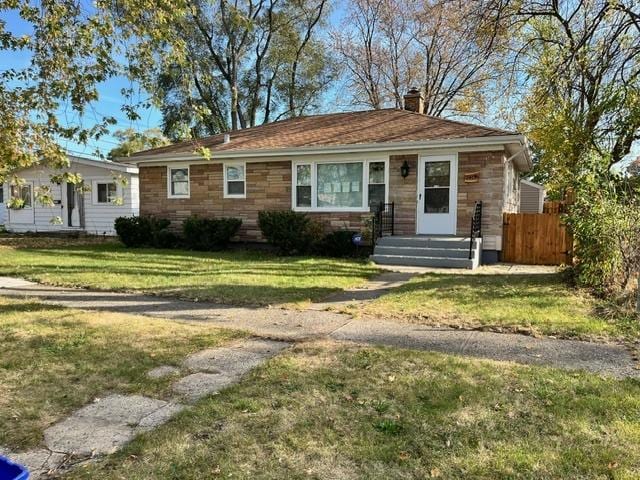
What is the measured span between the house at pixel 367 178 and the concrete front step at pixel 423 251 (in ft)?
0.08

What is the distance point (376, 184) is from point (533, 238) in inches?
167

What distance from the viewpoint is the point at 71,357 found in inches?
168

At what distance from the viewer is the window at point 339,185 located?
496 inches

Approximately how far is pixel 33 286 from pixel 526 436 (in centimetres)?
808

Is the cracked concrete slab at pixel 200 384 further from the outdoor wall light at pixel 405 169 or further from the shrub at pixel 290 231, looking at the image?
the outdoor wall light at pixel 405 169

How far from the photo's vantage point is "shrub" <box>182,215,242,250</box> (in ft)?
44.4

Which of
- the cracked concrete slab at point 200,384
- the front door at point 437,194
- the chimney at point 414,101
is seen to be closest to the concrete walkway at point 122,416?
the cracked concrete slab at point 200,384

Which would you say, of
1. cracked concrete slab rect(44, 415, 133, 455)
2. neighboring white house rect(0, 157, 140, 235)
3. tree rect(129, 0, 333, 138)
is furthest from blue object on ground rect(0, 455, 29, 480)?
tree rect(129, 0, 333, 138)

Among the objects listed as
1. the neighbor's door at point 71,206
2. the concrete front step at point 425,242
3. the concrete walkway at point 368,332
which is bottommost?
the concrete walkway at point 368,332

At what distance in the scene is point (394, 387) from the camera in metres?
3.56

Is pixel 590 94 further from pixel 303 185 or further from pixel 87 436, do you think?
pixel 87 436

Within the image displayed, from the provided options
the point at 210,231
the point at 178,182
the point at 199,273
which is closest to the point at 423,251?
the point at 199,273

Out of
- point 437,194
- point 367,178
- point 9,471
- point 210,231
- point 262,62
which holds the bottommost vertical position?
point 9,471

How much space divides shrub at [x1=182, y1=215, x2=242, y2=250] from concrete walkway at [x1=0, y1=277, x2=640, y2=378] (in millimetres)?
6316
